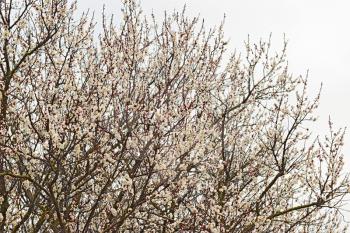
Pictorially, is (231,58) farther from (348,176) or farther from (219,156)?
(348,176)

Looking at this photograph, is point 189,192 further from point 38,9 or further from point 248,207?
point 38,9

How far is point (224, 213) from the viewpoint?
848cm

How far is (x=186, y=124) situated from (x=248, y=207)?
223 centimetres

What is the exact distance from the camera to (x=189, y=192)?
886cm

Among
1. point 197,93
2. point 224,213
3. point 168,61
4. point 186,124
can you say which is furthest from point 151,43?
point 224,213

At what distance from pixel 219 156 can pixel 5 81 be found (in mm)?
4252

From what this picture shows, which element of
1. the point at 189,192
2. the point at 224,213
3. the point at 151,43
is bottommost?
the point at 224,213

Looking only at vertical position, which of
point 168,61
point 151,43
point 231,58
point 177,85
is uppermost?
point 231,58

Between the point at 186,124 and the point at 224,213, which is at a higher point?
the point at 186,124

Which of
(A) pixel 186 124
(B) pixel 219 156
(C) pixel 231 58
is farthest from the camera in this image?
(C) pixel 231 58

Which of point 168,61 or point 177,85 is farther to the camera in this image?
point 168,61

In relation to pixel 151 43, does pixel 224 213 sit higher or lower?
lower

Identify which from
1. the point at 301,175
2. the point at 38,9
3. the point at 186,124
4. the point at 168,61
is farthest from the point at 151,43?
the point at 301,175

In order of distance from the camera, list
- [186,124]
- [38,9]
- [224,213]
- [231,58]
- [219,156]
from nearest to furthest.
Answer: [186,124], [224,213], [38,9], [219,156], [231,58]
